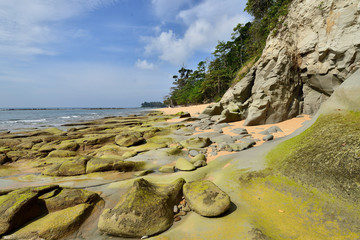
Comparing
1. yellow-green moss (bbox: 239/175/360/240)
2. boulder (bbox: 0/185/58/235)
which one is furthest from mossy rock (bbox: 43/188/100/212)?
yellow-green moss (bbox: 239/175/360/240)

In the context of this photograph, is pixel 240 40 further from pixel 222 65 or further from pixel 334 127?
pixel 334 127

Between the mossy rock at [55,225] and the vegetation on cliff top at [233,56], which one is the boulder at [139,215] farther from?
the vegetation on cliff top at [233,56]

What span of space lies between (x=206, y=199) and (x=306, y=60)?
10.8m

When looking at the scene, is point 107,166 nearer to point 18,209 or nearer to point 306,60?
point 18,209

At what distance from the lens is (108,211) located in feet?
9.04

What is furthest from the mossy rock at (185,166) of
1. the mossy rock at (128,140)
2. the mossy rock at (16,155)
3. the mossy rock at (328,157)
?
the mossy rock at (16,155)

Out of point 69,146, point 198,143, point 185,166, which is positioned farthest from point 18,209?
point 69,146

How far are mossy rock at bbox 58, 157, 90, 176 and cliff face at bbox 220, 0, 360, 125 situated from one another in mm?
9573

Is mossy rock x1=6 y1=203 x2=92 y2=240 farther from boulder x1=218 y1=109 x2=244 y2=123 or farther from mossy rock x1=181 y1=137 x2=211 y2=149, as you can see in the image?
boulder x1=218 y1=109 x2=244 y2=123

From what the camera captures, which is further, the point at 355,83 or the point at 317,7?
the point at 317,7

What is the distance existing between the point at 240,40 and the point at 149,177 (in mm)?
38464

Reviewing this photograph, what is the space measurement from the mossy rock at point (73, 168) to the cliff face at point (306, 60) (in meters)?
9.57

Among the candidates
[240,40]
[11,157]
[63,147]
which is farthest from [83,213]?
[240,40]

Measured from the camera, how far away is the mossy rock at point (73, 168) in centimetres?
511
